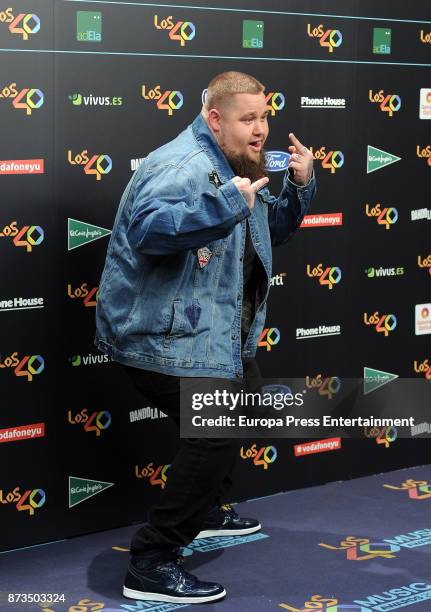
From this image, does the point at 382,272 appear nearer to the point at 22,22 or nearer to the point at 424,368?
the point at 424,368

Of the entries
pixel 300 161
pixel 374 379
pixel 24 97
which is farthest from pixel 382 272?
pixel 24 97

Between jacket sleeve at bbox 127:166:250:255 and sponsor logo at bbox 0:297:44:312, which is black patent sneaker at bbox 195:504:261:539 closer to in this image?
sponsor logo at bbox 0:297:44:312

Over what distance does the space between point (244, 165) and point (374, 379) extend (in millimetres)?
1783

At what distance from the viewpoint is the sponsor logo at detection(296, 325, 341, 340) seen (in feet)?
16.7

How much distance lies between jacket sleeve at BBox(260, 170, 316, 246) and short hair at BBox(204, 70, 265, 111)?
0.43 meters

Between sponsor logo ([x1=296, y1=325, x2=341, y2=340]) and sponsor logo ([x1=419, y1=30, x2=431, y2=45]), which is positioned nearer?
sponsor logo ([x1=296, y1=325, x2=341, y2=340])

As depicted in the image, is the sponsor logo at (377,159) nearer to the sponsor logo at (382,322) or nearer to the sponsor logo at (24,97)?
the sponsor logo at (382,322)

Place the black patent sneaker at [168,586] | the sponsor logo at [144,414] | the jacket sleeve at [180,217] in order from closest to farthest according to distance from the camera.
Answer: the jacket sleeve at [180,217] < the black patent sneaker at [168,586] < the sponsor logo at [144,414]

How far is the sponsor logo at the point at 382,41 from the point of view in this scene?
5.10m

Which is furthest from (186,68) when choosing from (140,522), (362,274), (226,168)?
(140,522)

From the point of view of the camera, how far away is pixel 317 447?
17.3 feet

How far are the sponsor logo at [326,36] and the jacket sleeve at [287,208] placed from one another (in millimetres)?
1001

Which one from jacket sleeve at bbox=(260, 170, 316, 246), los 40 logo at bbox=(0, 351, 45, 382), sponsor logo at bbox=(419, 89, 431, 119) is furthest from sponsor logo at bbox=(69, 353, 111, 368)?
sponsor logo at bbox=(419, 89, 431, 119)

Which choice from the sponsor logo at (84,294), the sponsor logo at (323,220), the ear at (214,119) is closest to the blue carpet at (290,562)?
the sponsor logo at (84,294)
